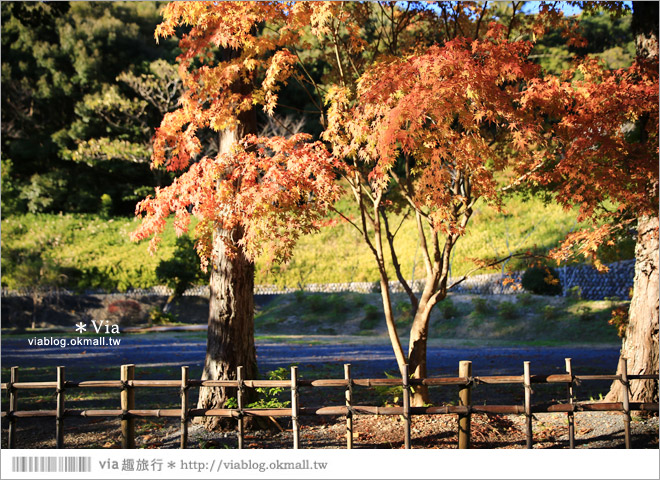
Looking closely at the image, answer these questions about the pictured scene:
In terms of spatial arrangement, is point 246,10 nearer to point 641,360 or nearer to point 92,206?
point 641,360

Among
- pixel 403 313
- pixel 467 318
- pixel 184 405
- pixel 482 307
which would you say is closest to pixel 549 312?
pixel 482 307

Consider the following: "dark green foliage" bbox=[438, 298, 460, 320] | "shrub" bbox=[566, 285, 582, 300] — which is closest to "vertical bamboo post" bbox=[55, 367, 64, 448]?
"dark green foliage" bbox=[438, 298, 460, 320]

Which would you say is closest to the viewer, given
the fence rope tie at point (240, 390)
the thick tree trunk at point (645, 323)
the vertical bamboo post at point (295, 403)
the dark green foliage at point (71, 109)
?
the vertical bamboo post at point (295, 403)

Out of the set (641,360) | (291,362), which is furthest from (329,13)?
(291,362)

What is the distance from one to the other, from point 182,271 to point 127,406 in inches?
456

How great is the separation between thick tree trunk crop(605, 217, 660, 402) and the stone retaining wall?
7046mm

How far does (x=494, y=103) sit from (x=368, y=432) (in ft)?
10.3

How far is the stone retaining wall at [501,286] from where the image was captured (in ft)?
47.7

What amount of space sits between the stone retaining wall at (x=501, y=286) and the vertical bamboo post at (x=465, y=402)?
885 centimetres

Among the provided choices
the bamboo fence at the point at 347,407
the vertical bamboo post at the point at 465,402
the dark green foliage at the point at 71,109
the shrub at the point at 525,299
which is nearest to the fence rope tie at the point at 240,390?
the bamboo fence at the point at 347,407

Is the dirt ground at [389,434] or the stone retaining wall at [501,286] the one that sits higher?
the stone retaining wall at [501,286]

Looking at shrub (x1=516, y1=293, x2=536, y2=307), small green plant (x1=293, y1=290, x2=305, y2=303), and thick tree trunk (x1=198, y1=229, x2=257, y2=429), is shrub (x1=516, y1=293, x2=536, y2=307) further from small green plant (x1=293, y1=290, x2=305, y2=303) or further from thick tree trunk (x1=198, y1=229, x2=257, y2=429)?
thick tree trunk (x1=198, y1=229, x2=257, y2=429)

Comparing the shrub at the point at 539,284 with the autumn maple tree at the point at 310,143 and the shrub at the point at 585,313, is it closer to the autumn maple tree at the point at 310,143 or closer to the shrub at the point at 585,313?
the shrub at the point at 585,313

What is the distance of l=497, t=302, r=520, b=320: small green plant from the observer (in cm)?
1409
